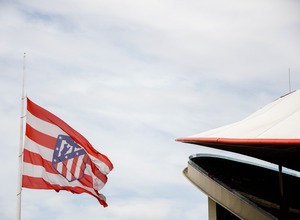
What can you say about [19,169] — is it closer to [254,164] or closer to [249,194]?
[249,194]

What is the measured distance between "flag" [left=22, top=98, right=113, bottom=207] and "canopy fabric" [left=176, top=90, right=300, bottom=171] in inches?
278

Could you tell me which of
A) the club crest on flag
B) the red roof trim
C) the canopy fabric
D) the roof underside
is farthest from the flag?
the roof underside

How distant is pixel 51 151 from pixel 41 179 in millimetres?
1044

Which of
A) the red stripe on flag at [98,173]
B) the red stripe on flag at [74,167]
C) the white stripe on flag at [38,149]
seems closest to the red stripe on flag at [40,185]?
the red stripe on flag at [74,167]

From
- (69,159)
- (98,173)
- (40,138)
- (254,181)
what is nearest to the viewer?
(40,138)

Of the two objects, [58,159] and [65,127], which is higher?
[65,127]

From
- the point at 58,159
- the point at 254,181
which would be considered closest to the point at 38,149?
the point at 58,159

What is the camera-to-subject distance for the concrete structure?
2550 cm

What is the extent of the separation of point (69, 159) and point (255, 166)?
25.9m

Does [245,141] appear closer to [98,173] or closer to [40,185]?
[98,173]

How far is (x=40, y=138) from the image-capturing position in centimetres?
1992

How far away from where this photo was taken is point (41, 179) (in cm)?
1958

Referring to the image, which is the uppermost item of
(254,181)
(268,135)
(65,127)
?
(65,127)

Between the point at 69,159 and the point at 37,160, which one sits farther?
the point at 69,159
